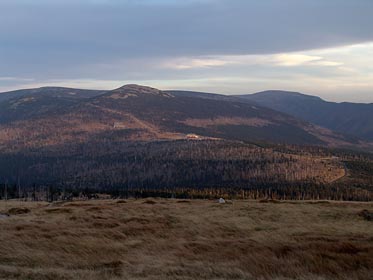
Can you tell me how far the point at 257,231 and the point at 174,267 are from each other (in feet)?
59.2

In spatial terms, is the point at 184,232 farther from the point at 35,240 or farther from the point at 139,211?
the point at 139,211

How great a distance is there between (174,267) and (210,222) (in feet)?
70.7

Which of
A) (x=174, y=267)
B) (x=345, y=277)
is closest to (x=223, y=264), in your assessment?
(x=174, y=267)

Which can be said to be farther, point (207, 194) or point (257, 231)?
point (207, 194)

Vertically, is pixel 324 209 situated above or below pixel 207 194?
above

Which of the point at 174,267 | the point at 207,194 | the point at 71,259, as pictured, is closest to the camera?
the point at 174,267

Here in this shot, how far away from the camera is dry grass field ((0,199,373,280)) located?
24516 mm

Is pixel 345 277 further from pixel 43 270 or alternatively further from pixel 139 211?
pixel 139 211

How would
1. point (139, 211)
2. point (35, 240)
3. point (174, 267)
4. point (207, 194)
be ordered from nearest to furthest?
point (174, 267), point (35, 240), point (139, 211), point (207, 194)

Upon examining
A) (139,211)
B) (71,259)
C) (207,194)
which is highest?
(71,259)

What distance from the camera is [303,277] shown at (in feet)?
76.2

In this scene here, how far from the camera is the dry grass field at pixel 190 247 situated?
965 inches

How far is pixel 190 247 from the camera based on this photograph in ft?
105

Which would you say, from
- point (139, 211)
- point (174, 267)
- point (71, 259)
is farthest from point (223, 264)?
point (139, 211)
